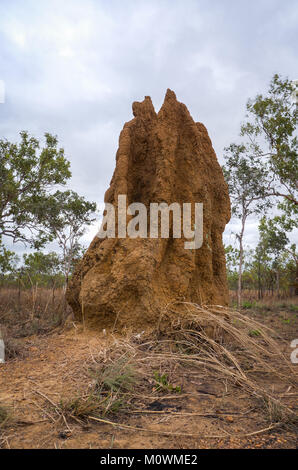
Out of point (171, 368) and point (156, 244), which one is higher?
point (156, 244)

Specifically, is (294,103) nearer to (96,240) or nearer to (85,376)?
(96,240)

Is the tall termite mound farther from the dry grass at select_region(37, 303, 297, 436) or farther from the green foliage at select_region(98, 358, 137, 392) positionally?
the green foliage at select_region(98, 358, 137, 392)

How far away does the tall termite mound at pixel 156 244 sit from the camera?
384 centimetres

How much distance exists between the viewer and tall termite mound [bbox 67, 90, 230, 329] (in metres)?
3.84

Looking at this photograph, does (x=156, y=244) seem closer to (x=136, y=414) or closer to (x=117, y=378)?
(x=117, y=378)

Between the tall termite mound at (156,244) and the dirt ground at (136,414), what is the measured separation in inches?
23.8

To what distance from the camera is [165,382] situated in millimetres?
2805

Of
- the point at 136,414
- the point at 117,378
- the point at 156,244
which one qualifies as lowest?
the point at 136,414

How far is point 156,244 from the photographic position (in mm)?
4035

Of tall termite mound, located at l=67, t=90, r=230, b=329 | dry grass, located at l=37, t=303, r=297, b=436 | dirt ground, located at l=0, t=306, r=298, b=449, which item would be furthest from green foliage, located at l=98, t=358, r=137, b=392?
tall termite mound, located at l=67, t=90, r=230, b=329

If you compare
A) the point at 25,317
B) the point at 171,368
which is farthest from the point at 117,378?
the point at 25,317

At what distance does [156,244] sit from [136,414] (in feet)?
6.49
